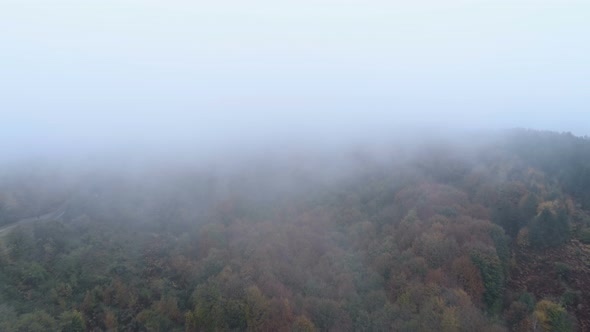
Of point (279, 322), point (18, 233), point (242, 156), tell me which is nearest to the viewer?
point (279, 322)

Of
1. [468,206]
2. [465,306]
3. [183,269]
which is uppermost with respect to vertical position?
[468,206]

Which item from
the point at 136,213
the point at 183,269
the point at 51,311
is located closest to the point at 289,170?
the point at 136,213

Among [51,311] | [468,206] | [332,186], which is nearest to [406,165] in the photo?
[332,186]

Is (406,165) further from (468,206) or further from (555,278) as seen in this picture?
(555,278)

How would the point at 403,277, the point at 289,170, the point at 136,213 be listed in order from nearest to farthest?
the point at 403,277 < the point at 136,213 < the point at 289,170

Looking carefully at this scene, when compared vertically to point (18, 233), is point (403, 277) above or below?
below

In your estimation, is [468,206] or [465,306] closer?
[465,306]

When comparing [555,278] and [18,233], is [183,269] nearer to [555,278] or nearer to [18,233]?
[18,233]
